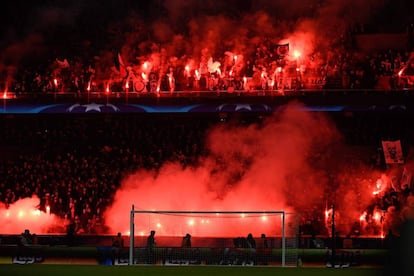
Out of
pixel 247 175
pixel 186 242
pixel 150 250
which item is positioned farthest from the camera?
pixel 247 175

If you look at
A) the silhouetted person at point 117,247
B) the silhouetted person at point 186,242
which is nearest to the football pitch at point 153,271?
the silhouetted person at point 186,242

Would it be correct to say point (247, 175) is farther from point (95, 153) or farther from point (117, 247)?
point (117, 247)

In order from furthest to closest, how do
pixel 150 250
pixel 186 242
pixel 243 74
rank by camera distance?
1. pixel 243 74
2. pixel 186 242
3. pixel 150 250

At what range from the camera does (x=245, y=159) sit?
715 inches

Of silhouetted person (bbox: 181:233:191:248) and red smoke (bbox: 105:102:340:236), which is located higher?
red smoke (bbox: 105:102:340:236)

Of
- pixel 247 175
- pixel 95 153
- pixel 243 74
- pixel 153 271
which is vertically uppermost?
pixel 243 74

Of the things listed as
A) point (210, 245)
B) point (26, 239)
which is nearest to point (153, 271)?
point (210, 245)

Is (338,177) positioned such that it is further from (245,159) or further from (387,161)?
(245,159)

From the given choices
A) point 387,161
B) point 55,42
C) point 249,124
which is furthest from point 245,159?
point 55,42

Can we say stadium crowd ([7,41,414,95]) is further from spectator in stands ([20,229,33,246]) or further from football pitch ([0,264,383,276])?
football pitch ([0,264,383,276])

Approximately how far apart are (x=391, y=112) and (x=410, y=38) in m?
3.14

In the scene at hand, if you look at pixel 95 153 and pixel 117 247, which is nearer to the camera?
pixel 117 247

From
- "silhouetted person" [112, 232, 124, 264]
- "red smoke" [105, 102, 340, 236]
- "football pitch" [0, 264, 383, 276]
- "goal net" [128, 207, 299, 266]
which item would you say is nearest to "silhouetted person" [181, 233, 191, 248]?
"goal net" [128, 207, 299, 266]

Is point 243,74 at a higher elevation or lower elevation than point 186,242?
higher
